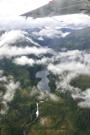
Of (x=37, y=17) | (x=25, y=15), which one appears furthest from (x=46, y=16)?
(x=25, y=15)

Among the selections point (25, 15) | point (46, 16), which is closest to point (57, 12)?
point (46, 16)

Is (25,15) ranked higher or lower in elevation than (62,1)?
lower

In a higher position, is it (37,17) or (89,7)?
(89,7)

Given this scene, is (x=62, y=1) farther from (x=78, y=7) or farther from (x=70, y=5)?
(x=78, y=7)

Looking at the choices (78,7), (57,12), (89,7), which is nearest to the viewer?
(89,7)

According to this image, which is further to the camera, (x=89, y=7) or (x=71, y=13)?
(x=71, y=13)

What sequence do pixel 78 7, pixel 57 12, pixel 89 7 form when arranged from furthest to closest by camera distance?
1. pixel 57 12
2. pixel 78 7
3. pixel 89 7

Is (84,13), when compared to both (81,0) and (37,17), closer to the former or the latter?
(81,0)

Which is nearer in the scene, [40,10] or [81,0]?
[81,0]
